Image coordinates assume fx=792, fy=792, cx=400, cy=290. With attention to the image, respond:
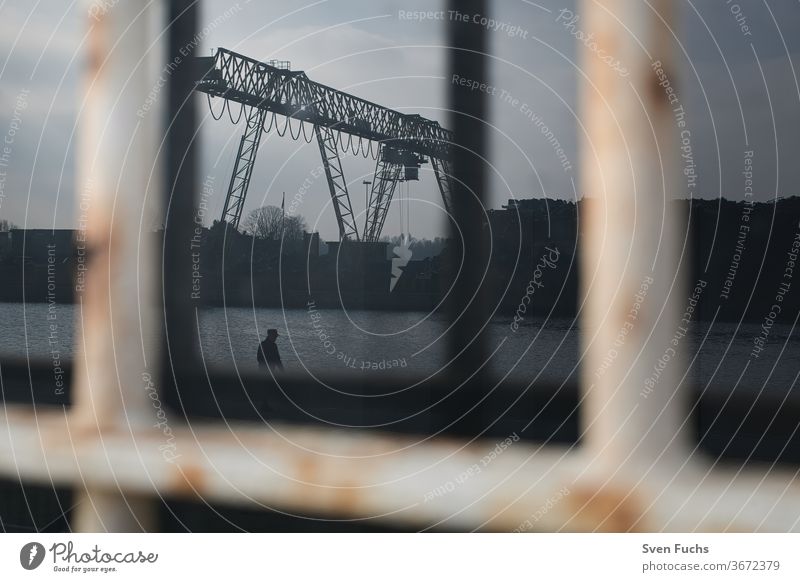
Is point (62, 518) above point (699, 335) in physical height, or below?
below

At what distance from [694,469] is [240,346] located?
648 mm

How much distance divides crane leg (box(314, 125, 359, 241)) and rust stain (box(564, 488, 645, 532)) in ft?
1.51

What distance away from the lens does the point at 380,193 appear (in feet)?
3.65

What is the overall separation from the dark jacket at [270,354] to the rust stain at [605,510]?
45cm

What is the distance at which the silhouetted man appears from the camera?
1.17m

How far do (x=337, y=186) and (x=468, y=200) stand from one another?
0.61 feet

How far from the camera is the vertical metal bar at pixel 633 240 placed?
96cm

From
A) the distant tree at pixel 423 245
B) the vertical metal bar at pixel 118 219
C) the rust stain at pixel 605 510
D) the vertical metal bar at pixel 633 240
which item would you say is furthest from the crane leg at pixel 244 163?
the rust stain at pixel 605 510

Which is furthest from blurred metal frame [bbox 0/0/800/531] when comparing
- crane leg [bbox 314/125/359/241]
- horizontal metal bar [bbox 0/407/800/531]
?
crane leg [bbox 314/125/359/241]

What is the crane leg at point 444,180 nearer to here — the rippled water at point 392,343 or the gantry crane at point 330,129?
the gantry crane at point 330,129

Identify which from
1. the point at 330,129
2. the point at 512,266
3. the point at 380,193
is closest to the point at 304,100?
the point at 330,129

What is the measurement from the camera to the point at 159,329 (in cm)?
113
